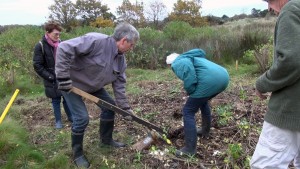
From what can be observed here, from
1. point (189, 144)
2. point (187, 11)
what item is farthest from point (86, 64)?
point (187, 11)

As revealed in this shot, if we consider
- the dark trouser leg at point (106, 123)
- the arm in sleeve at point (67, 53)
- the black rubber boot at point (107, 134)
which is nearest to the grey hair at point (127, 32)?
the arm in sleeve at point (67, 53)

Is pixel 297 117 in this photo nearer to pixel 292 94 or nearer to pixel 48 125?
pixel 292 94

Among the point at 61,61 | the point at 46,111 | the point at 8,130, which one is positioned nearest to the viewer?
the point at 61,61

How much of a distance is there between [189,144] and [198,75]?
831mm

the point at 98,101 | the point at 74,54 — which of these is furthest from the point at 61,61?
the point at 98,101

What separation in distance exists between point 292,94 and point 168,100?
13.6ft

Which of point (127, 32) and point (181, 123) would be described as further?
point (181, 123)

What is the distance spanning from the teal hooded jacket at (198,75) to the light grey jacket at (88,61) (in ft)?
2.34

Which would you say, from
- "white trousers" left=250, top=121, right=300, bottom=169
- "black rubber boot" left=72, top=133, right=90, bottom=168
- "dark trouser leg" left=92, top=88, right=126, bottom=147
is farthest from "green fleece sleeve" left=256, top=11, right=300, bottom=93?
"black rubber boot" left=72, top=133, right=90, bottom=168

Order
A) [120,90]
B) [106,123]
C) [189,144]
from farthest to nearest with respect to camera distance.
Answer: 1. [106,123]
2. [120,90]
3. [189,144]

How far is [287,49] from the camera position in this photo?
2.29 metres

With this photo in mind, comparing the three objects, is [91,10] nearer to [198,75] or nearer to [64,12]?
[64,12]

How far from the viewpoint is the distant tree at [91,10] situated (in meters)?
31.7

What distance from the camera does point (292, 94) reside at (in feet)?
8.02
